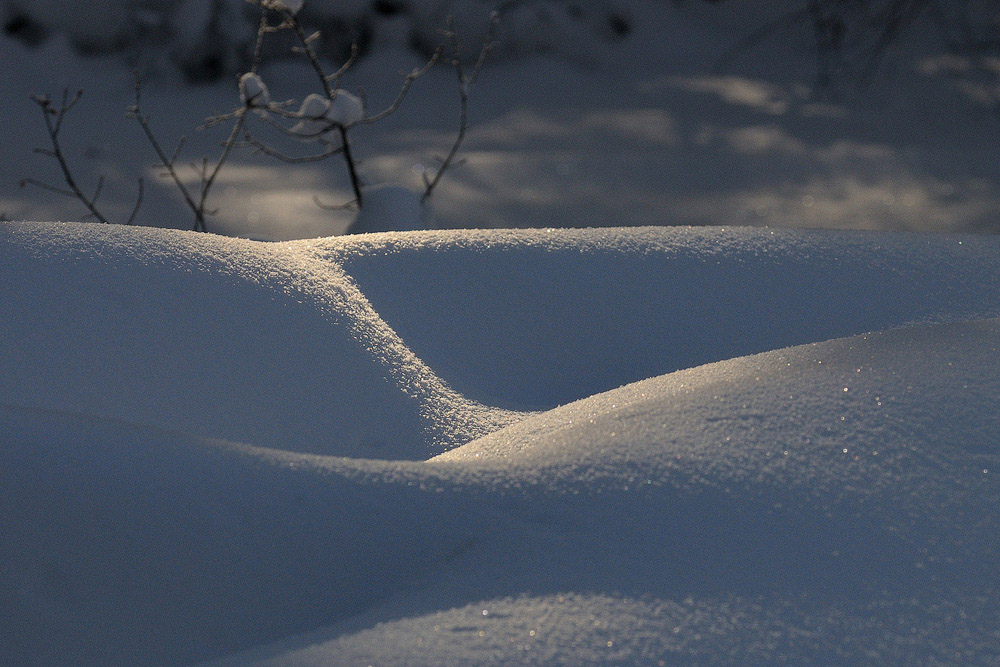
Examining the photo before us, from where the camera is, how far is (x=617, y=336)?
1099 mm

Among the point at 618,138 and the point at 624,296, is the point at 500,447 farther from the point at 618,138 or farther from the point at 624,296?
the point at 618,138

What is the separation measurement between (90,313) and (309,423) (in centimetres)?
26

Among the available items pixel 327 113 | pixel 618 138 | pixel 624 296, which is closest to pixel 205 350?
pixel 624 296

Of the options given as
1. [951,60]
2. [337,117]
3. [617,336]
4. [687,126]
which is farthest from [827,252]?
[951,60]

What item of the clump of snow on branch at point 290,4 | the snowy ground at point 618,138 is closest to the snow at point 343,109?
the clump of snow on branch at point 290,4

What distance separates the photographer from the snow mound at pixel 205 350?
0.85m

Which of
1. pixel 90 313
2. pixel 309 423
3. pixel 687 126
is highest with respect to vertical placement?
pixel 90 313

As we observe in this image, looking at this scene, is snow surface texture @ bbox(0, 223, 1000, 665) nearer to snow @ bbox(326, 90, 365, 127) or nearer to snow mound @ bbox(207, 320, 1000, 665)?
snow mound @ bbox(207, 320, 1000, 665)

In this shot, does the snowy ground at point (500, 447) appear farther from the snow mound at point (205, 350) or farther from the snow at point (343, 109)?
the snow at point (343, 109)

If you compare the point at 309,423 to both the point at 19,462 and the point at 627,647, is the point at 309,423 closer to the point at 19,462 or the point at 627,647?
the point at 19,462

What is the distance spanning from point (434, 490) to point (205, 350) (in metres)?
0.39

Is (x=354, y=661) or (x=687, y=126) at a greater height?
(x=354, y=661)

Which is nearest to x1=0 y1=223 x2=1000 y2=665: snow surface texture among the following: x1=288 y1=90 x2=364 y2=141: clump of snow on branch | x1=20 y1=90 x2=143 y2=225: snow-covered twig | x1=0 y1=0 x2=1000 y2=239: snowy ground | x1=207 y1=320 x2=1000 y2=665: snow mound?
x1=207 y1=320 x2=1000 y2=665: snow mound

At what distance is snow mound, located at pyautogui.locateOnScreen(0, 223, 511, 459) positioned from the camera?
0.85m
